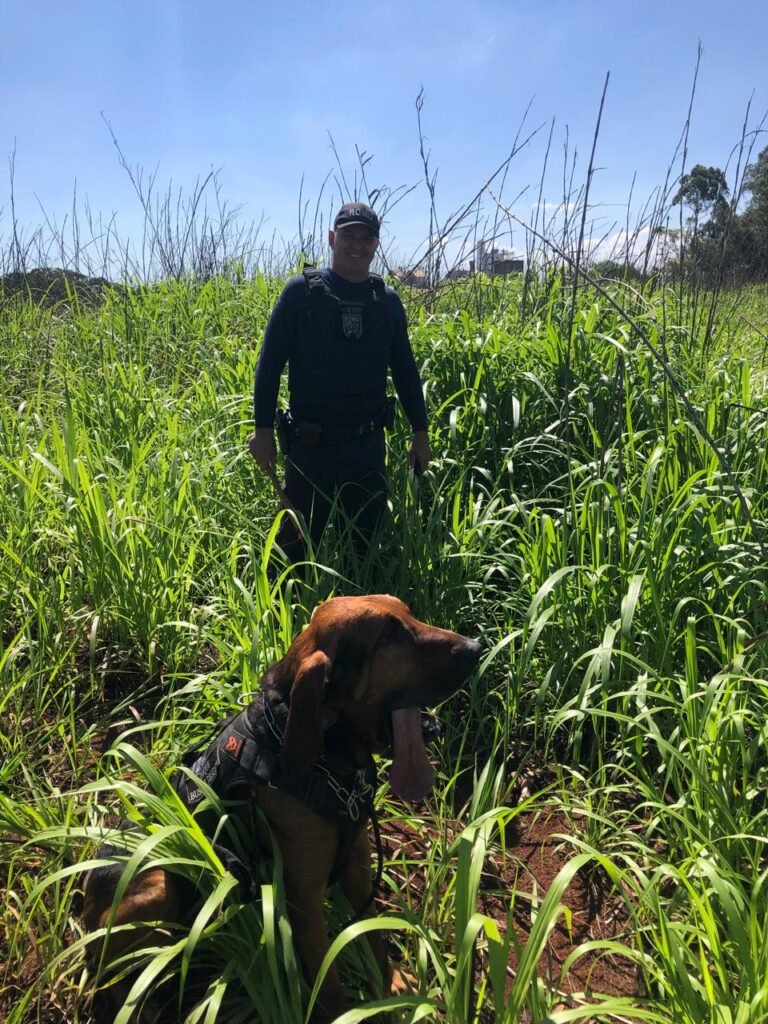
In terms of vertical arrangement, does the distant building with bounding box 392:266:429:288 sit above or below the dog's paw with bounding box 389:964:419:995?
above

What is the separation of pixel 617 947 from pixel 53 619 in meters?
2.10

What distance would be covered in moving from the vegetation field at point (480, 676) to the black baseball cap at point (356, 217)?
1.02 metres

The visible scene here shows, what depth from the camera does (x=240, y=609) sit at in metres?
2.33

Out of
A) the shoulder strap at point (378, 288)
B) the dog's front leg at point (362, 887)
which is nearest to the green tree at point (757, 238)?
the shoulder strap at point (378, 288)

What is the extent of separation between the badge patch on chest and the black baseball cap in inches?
14.1

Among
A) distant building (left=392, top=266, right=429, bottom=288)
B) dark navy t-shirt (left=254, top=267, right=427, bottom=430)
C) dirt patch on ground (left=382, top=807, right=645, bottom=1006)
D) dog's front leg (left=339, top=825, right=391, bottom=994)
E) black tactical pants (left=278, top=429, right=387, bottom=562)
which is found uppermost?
distant building (left=392, top=266, right=429, bottom=288)

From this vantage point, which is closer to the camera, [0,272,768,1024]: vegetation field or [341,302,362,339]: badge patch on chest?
[0,272,768,1024]: vegetation field

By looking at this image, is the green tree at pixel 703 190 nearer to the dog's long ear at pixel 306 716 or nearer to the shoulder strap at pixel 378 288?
the shoulder strap at pixel 378 288

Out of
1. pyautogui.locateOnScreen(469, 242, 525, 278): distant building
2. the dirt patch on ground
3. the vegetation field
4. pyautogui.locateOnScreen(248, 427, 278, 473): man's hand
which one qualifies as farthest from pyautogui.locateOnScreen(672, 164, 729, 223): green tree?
the dirt patch on ground

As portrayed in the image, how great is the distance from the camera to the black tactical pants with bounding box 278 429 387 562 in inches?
126

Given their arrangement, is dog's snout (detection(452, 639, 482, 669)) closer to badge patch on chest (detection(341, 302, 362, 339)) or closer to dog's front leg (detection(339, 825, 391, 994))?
dog's front leg (detection(339, 825, 391, 994))

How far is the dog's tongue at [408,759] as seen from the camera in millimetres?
1521

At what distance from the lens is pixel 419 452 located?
3303mm

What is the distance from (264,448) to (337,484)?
0.37m
